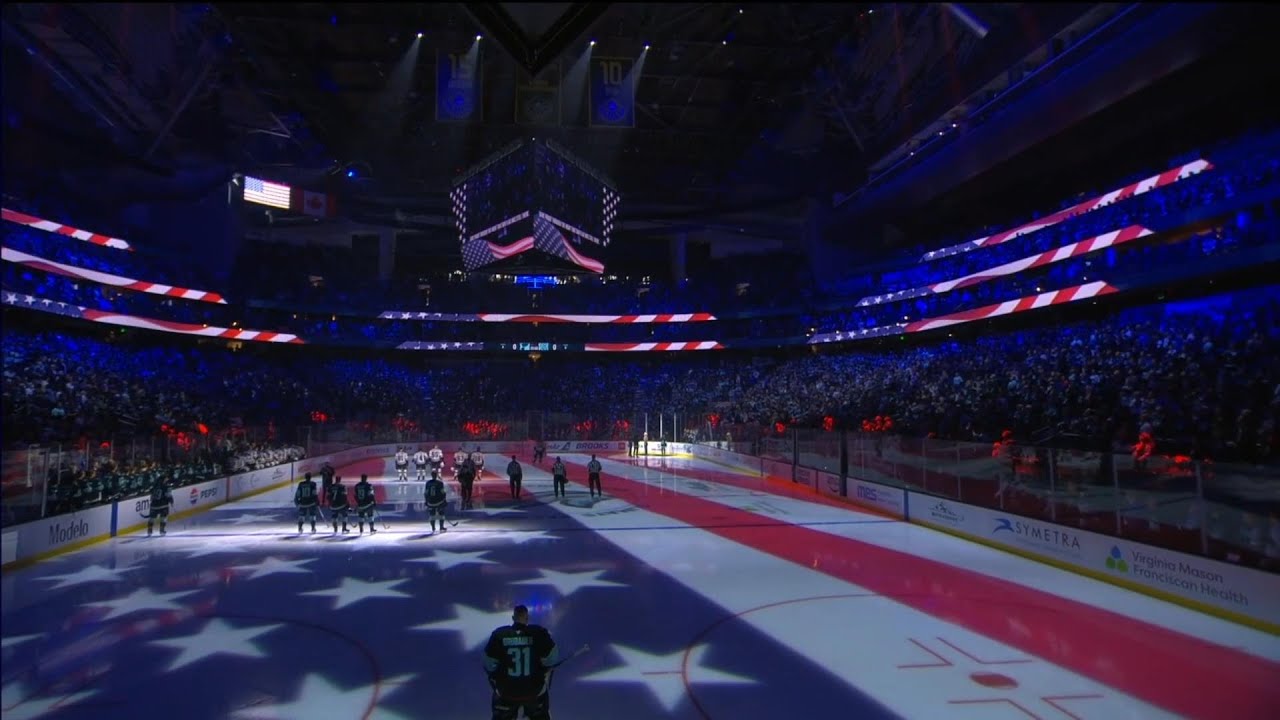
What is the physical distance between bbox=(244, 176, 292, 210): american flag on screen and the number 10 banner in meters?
21.0

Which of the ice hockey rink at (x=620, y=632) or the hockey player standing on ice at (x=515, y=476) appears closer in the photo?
the ice hockey rink at (x=620, y=632)

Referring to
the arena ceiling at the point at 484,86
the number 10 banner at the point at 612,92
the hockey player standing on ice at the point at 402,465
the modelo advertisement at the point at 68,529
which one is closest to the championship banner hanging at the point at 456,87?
the arena ceiling at the point at 484,86

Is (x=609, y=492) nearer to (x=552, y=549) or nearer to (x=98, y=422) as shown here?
(x=552, y=549)

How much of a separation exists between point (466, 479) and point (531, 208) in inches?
477

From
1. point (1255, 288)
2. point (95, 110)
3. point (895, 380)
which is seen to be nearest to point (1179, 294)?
point (1255, 288)

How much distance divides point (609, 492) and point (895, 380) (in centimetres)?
1330

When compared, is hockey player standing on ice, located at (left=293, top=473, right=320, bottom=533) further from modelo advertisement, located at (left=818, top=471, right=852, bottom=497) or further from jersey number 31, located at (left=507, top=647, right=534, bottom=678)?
modelo advertisement, located at (left=818, top=471, right=852, bottom=497)

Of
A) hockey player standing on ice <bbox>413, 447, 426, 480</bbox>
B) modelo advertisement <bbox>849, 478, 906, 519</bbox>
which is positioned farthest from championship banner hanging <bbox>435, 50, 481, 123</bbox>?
modelo advertisement <bbox>849, 478, 906, 519</bbox>

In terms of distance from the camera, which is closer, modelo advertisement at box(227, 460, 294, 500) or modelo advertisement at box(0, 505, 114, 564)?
modelo advertisement at box(0, 505, 114, 564)

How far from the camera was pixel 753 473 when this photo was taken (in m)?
30.5

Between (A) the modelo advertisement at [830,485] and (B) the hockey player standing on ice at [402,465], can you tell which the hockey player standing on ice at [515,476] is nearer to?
(B) the hockey player standing on ice at [402,465]

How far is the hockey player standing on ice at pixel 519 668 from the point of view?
5.33 m

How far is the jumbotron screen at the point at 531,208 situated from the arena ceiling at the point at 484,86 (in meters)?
1.59

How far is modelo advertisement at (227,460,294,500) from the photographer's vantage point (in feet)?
70.7
